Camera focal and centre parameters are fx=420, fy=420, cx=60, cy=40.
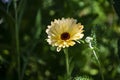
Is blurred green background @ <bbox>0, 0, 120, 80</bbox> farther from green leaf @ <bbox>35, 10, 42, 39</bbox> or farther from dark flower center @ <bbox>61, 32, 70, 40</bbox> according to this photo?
dark flower center @ <bbox>61, 32, 70, 40</bbox>

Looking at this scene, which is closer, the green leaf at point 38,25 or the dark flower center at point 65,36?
the dark flower center at point 65,36

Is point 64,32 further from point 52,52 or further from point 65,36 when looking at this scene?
point 52,52

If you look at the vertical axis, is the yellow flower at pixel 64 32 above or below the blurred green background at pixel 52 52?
below

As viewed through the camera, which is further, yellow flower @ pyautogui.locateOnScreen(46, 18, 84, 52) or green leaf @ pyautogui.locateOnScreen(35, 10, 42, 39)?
green leaf @ pyautogui.locateOnScreen(35, 10, 42, 39)

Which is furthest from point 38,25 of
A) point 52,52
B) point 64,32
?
point 64,32

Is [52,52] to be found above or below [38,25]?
below

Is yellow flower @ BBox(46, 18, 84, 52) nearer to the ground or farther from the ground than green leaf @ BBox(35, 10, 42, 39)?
nearer to the ground

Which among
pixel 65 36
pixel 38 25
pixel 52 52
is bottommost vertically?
pixel 65 36

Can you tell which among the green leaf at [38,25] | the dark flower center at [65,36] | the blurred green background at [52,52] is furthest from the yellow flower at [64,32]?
the green leaf at [38,25]

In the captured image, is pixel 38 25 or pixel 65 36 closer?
pixel 65 36

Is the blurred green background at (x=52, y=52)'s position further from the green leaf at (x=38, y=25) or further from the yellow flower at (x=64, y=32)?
the yellow flower at (x=64, y=32)

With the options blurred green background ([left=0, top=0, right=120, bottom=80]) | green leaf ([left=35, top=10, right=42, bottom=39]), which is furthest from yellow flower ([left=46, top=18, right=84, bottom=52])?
green leaf ([left=35, top=10, right=42, bottom=39])
